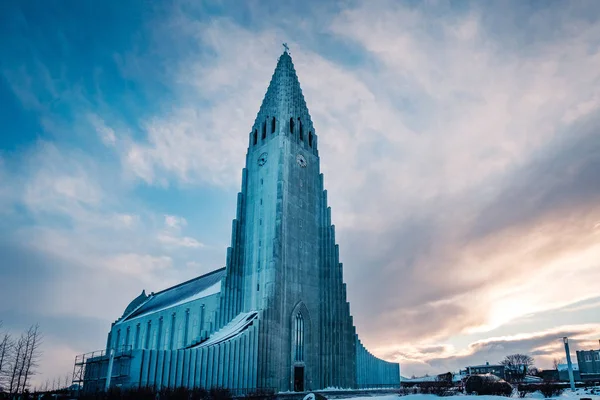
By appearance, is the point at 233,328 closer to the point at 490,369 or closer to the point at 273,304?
the point at 273,304

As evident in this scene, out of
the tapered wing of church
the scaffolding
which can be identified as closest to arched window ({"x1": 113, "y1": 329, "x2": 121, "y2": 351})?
the tapered wing of church

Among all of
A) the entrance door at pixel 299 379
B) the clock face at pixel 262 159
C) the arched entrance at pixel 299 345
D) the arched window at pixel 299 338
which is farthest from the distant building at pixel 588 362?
the clock face at pixel 262 159

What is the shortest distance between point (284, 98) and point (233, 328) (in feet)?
113

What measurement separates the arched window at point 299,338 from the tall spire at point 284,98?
92.9ft

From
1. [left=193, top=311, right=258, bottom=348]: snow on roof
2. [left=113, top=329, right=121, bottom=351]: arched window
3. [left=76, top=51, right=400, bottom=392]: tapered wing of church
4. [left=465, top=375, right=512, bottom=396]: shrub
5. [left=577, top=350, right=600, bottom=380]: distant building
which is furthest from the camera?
[left=577, top=350, right=600, bottom=380]: distant building

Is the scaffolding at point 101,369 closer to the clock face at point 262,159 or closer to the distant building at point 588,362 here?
the clock face at point 262,159

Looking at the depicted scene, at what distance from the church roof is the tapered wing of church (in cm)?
→ 64

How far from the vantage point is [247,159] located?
67.5 m

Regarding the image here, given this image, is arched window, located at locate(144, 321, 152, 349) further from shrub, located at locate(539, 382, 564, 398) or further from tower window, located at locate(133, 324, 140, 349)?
shrub, located at locate(539, 382, 564, 398)

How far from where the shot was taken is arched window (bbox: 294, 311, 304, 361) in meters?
54.1

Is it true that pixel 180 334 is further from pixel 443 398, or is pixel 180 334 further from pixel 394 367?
pixel 443 398

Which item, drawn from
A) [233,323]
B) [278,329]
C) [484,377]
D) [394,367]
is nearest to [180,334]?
[233,323]

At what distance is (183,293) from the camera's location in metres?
78.6

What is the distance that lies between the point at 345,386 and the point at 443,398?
3190 cm
